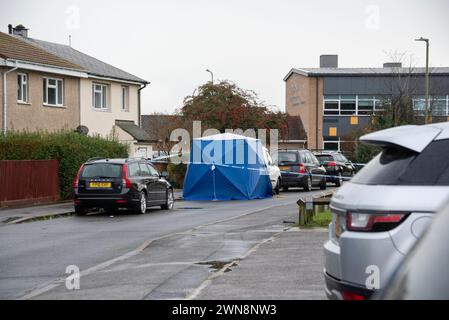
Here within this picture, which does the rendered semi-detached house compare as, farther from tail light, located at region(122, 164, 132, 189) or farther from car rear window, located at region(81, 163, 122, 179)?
tail light, located at region(122, 164, 132, 189)

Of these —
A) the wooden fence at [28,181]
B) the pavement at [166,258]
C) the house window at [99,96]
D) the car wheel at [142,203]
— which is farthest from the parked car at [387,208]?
the house window at [99,96]

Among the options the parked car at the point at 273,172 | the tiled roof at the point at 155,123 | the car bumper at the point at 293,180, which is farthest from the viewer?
the tiled roof at the point at 155,123

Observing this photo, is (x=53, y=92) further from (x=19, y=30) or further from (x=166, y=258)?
(x=166, y=258)

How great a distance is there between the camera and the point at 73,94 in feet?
132

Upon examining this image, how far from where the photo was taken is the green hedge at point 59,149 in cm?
2683

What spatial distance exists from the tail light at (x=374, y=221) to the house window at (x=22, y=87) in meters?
31.7

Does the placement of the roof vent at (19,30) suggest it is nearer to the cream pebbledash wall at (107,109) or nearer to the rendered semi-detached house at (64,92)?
the rendered semi-detached house at (64,92)

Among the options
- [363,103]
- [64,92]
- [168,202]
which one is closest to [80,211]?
[168,202]

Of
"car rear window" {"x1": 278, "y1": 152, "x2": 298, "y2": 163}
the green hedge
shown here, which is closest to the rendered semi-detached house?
the green hedge

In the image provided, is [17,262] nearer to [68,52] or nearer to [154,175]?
[154,175]

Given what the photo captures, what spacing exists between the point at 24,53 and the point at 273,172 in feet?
42.0
